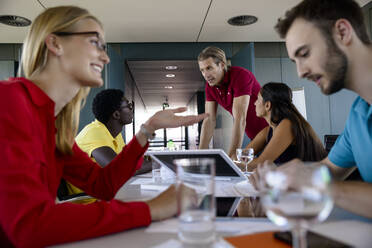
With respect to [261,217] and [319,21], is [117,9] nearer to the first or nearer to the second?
[319,21]

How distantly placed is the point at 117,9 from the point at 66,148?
9.82 ft

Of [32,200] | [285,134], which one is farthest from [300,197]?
[285,134]

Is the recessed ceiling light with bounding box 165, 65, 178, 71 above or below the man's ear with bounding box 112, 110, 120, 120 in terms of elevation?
above

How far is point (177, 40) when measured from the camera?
15.9 ft

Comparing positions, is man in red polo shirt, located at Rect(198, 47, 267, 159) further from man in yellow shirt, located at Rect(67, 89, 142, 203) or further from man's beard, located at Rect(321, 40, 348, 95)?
man's beard, located at Rect(321, 40, 348, 95)

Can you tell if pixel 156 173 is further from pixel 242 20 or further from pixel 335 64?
pixel 242 20

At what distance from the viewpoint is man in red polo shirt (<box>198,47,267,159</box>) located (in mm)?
2545

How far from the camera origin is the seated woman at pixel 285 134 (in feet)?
6.01

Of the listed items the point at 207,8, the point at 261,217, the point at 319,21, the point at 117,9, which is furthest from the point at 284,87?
the point at 117,9

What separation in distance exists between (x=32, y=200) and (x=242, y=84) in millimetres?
2202

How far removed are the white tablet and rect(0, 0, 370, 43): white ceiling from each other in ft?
8.28

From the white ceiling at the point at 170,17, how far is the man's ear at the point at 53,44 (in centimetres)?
269

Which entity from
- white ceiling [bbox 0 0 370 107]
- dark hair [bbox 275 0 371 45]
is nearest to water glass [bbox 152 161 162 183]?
dark hair [bbox 275 0 371 45]

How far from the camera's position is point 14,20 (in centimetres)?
381
